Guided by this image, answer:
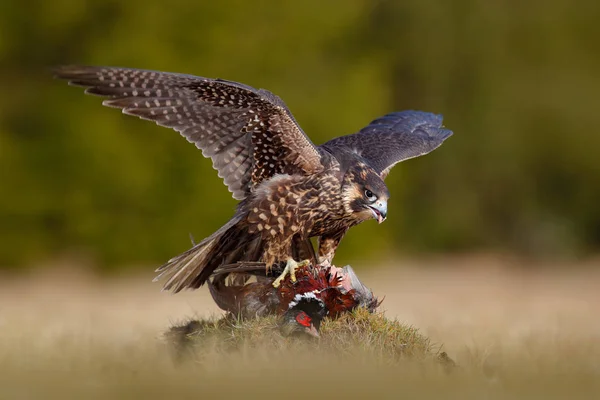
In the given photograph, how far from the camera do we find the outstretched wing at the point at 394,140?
21.6 feet

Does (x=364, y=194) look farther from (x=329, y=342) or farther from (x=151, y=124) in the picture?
(x=151, y=124)

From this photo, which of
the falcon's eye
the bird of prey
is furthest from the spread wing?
the falcon's eye

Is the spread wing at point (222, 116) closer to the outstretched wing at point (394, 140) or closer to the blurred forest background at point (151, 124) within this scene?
the outstretched wing at point (394, 140)

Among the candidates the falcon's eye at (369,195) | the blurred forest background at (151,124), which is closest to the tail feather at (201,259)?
the falcon's eye at (369,195)

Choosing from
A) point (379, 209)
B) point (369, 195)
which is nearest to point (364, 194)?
point (369, 195)

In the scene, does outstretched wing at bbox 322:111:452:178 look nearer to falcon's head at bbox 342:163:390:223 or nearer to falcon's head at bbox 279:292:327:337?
falcon's head at bbox 342:163:390:223

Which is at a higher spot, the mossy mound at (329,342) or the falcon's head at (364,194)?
the falcon's head at (364,194)

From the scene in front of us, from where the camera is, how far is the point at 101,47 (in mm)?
12898

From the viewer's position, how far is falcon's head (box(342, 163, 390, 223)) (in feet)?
18.8

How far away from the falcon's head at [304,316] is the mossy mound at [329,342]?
0.16ft

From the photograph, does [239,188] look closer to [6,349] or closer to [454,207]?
[6,349]

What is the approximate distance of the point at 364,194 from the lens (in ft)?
19.0

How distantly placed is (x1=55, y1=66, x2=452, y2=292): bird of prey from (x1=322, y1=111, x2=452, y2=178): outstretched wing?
0.40 meters

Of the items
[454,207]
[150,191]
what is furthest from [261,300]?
[454,207]
